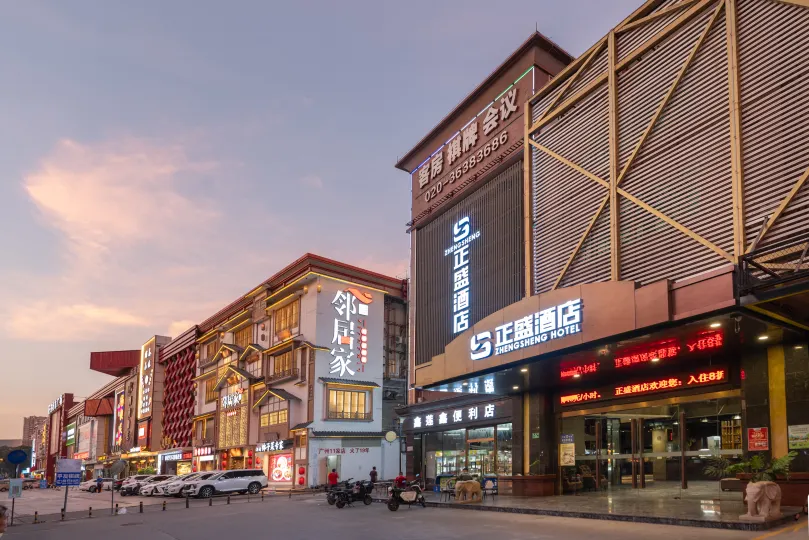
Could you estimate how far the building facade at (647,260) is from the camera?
17656 mm

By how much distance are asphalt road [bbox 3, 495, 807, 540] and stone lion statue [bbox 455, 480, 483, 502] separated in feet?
6.60

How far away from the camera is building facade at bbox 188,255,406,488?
51.5 m

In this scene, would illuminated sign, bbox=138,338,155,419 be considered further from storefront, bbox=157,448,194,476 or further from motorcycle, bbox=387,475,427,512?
motorcycle, bbox=387,475,427,512

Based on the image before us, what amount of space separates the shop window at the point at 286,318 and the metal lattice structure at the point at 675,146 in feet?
105

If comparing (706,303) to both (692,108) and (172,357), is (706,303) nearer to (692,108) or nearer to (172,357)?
(692,108)

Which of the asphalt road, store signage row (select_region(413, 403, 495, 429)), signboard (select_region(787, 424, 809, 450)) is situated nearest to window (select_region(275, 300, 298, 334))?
store signage row (select_region(413, 403, 495, 429))

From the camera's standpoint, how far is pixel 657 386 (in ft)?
77.5

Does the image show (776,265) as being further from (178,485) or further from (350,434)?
(350,434)

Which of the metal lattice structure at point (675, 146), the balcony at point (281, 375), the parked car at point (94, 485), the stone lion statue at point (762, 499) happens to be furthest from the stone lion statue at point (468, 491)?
the parked car at point (94, 485)

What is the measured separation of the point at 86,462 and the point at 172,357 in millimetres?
47995

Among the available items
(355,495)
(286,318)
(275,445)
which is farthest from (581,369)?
(286,318)

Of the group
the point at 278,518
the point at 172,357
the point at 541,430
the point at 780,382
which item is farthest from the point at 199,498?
the point at 172,357

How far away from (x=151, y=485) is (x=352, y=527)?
31621 mm

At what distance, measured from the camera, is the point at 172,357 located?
85438 mm
